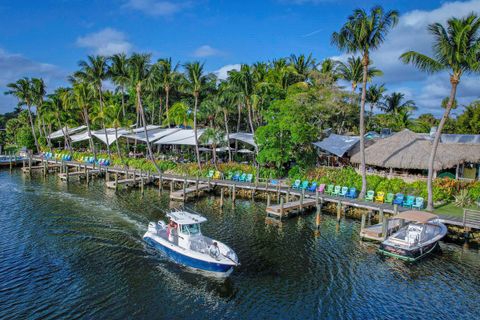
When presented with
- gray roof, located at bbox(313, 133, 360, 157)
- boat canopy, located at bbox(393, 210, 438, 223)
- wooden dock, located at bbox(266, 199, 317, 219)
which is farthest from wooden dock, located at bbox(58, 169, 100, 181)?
boat canopy, located at bbox(393, 210, 438, 223)

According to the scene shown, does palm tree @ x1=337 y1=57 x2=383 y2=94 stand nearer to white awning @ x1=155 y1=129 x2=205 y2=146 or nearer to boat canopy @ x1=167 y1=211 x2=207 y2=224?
white awning @ x1=155 y1=129 x2=205 y2=146

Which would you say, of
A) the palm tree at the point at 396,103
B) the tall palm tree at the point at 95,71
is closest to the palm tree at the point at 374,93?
the palm tree at the point at 396,103

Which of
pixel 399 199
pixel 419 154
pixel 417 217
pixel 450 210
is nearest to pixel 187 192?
pixel 399 199

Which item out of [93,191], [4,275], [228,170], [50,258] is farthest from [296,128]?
[4,275]

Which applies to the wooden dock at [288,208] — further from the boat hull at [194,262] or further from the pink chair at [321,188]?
the boat hull at [194,262]

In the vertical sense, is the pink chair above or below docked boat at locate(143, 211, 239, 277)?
above

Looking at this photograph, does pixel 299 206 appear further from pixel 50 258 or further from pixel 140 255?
pixel 50 258
